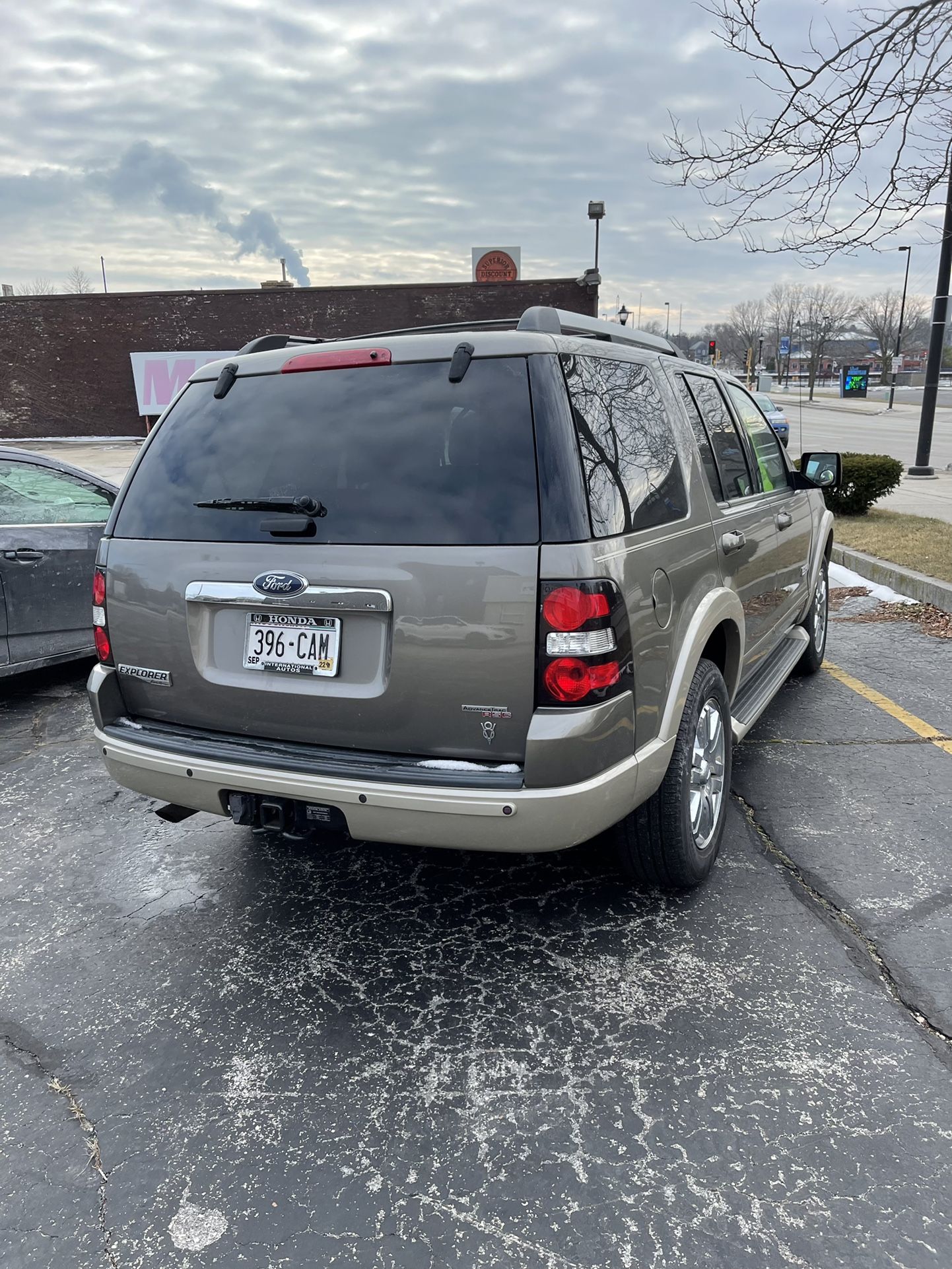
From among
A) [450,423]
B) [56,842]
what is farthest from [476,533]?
[56,842]

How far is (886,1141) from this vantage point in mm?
2189

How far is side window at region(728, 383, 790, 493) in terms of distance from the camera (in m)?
4.56

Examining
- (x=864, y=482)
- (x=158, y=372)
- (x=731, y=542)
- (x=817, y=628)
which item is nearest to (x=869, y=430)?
(x=864, y=482)

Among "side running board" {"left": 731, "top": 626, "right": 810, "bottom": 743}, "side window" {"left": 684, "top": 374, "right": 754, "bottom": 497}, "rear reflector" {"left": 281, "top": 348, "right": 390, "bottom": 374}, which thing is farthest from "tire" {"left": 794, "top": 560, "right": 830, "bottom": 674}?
"rear reflector" {"left": 281, "top": 348, "right": 390, "bottom": 374}

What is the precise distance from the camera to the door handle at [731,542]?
3541 millimetres

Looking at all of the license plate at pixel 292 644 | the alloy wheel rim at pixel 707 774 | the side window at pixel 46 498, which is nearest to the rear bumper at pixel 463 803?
the license plate at pixel 292 644

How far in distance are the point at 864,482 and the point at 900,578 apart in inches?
142

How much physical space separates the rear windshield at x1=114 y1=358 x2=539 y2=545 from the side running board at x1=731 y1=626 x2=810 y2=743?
5.45 ft

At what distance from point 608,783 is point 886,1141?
107cm

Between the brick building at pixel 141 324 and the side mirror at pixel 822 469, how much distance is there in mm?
24955

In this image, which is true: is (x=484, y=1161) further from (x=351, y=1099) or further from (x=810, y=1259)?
(x=810, y=1259)

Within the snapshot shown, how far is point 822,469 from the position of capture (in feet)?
17.6

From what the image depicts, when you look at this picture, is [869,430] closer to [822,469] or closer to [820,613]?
[820,613]

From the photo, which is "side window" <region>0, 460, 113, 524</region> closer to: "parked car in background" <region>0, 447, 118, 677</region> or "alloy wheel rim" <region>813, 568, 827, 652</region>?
"parked car in background" <region>0, 447, 118, 677</region>
